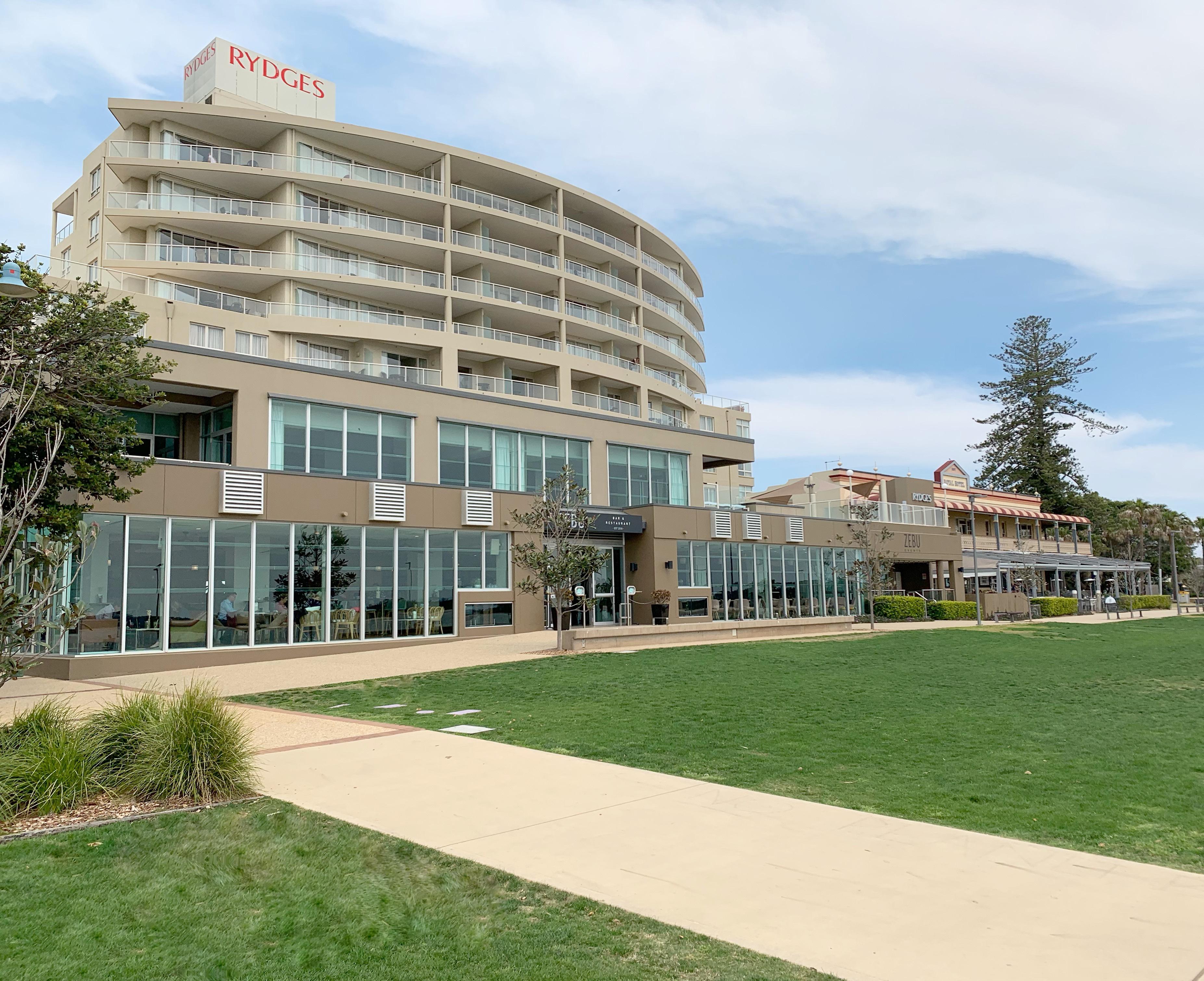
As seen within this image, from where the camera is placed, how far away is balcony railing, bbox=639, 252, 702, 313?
166 ft

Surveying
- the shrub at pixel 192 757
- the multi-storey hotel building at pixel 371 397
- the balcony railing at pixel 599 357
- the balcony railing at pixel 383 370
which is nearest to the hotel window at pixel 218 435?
the multi-storey hotel building at pixel 371 397

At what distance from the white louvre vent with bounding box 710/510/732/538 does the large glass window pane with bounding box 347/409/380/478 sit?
47.3ft

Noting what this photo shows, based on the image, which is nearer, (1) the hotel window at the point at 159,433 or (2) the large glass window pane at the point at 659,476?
(1) the hotel window at the point at 159,433

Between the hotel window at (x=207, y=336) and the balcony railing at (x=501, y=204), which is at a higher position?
the balcony railing at (x=501, y=204)

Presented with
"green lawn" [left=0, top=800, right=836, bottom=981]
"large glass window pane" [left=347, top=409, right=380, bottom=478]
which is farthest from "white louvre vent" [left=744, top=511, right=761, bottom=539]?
"green lawn" [left=0, top=800, right=836, bottom=981]

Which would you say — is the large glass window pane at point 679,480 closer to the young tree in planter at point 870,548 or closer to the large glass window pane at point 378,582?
the young tree in planter at point 870,548

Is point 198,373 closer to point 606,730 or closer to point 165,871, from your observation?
point 606,730

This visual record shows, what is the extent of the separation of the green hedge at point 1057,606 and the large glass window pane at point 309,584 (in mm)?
36924

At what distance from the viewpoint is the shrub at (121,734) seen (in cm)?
800

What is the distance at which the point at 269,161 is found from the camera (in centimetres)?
3794

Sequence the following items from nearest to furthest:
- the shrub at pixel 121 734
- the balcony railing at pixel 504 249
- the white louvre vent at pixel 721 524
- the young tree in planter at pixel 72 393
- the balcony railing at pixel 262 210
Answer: the shrub at pixel 121 734, the young tree in planter at pixel 72 393, the balcony railing at pixel 262 210, the white louvre vent at pixel 721 524, the balcony railing at pixel 504 249

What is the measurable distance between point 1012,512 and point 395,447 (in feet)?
174

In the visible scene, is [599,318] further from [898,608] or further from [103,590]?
[103,590]

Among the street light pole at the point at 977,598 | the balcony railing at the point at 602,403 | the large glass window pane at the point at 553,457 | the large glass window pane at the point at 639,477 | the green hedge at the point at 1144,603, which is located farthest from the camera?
the green hedge at the point at 1144,603
